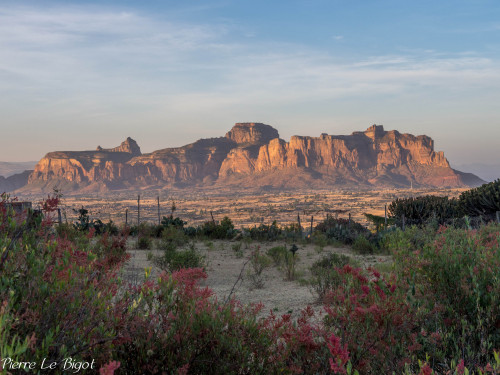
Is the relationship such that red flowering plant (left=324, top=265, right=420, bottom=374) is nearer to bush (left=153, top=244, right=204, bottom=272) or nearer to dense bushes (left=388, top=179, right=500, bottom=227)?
bush (left=153, top=244, right=204, bottom=272)

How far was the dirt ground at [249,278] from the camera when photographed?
949 cm

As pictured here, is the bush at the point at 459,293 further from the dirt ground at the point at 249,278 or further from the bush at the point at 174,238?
the bush at the point at 174,238

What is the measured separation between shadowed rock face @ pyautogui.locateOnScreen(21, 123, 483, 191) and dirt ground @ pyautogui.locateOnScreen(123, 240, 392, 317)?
12803 cm

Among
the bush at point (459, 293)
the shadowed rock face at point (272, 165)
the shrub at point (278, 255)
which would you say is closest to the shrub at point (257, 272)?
the shrub at point (278, 255)

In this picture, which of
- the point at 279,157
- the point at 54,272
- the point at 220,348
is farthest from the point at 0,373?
the point at 279,157

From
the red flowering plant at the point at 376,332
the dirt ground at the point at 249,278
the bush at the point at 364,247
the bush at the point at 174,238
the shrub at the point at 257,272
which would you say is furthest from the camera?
the bush at the point at 174,238

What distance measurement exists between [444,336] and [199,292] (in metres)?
2.53

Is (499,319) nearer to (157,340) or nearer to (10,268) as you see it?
(157,340)

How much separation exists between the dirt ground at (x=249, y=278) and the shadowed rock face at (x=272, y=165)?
5041 inches

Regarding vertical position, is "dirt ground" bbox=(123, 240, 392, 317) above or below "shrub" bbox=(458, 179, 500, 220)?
below

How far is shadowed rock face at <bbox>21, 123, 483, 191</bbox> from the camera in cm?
15512

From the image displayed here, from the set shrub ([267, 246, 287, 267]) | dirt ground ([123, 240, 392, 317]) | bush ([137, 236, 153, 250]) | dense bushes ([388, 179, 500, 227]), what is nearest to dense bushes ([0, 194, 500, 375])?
dirt ground ([123, 240, 392, 317])

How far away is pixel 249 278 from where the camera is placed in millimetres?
12258

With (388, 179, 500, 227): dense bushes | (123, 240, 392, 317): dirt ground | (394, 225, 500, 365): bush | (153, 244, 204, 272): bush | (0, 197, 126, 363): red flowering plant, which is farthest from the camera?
(388, 179, 500, 227): dense bushes
